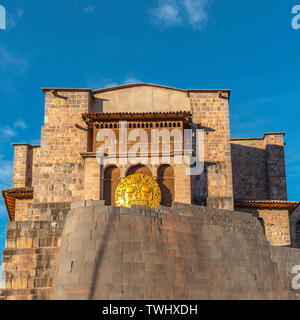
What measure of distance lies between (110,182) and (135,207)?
9.83 m

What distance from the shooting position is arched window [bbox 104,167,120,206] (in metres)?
25.5

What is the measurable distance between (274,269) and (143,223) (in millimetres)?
6453

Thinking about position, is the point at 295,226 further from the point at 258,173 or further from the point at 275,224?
the point at 275,224

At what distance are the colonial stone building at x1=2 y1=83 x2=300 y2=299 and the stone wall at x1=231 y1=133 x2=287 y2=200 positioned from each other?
0.07 meters

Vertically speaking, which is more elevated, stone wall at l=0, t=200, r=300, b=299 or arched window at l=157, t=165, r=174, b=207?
arched window at l=157, t=165, r=174, b=207

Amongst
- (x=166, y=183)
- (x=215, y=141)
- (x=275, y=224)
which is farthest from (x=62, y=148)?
(x=275, y=224)

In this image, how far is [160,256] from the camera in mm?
15758

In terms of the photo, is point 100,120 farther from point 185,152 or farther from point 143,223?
point 143,223

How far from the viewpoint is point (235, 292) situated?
17234mm

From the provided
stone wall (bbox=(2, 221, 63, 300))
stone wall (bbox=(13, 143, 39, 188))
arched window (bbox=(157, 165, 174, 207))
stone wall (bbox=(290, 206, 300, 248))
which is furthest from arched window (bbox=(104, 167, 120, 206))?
stone wall (bbox=(290, 206, 300, 248))

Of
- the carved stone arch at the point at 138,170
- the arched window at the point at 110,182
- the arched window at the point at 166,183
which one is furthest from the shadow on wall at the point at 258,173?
the arched window at the point at 110,182

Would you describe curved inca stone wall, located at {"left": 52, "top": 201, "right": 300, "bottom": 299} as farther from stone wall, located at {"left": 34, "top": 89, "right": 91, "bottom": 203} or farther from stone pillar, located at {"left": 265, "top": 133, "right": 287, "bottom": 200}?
stone pillar, located at {"left": 265, "top": 133, "right": 287, "bottom": 200}

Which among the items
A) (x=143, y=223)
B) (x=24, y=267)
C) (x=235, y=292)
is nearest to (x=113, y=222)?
(x=143, y=223)

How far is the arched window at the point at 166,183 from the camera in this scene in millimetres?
25266
